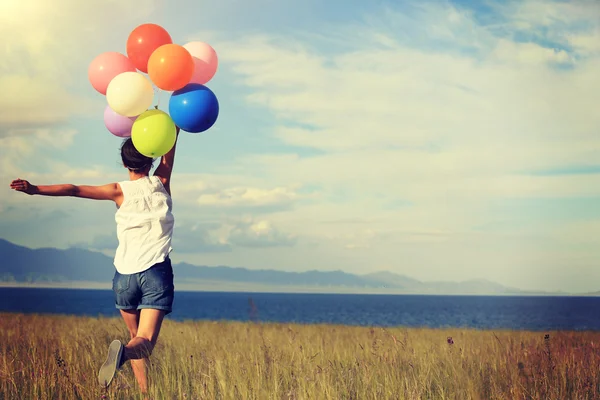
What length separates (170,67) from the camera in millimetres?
5148

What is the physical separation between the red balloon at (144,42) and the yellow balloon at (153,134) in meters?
0.73

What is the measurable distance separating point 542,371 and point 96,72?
5.04 meters

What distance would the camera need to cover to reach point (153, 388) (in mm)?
5289

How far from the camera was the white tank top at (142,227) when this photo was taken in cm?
484

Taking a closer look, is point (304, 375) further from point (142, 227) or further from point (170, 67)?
point (170, 67)

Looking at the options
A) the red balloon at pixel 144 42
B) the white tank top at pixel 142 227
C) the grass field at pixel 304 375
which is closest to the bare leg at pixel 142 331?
the white tank top at pixel 142 227

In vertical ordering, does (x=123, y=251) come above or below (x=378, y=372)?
above

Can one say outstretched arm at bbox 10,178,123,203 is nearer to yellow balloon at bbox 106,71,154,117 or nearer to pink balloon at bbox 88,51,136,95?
yellow balloon at bbox 106,71,154,117

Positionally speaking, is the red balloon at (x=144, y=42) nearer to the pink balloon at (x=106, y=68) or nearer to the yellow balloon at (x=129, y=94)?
the pink balloon at (x=106, y=68)

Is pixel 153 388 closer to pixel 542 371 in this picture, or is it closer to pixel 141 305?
pixel 141 305

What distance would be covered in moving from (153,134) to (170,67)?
0.59 m

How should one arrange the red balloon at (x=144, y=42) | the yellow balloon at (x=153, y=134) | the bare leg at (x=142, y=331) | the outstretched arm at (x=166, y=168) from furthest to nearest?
1. the red balloon at (x=144, y=42)
2. the outstretched arm at (x=166, y=168)
3. the yellow balloon at (x=153, y=134)
4. the bare leg at (x=142, y=331)

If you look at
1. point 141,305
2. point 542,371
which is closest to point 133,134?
point 141,305

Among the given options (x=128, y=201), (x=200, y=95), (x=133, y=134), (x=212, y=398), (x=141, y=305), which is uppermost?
(x=200, y=95)
